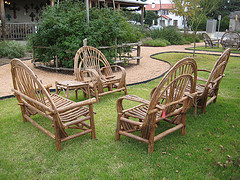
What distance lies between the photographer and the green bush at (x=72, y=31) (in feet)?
23.0

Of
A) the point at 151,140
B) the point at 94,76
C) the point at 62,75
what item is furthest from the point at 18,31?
the point at 151,140

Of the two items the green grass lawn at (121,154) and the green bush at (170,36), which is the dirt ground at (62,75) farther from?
the green bush at (170,36)

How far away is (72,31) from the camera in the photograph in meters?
7.07

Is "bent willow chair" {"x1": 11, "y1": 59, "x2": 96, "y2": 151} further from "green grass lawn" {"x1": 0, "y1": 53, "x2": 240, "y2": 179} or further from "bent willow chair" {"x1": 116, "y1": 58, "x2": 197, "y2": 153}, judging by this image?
"bent willow chair" {"x1": 116, "y1": 58, "x2": 197, "y2": 153}

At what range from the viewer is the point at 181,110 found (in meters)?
3.14

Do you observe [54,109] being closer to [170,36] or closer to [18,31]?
[18,31]

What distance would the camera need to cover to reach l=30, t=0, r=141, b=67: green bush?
7.01 metres

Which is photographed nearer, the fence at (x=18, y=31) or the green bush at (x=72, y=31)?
the green bush at (x=72, y=31)

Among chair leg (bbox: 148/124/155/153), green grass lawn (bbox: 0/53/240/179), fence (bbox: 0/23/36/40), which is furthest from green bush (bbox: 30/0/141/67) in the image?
fence (bbox: 0/23/36/40)

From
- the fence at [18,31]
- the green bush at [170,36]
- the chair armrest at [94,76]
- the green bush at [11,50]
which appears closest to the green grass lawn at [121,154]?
the chair armrest at [94,76]

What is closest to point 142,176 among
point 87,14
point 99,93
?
point 99,93

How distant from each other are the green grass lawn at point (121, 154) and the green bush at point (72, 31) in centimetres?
367

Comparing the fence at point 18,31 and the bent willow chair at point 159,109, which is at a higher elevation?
the fence at point 18,31

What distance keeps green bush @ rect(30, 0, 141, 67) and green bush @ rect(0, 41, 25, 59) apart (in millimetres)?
3043
